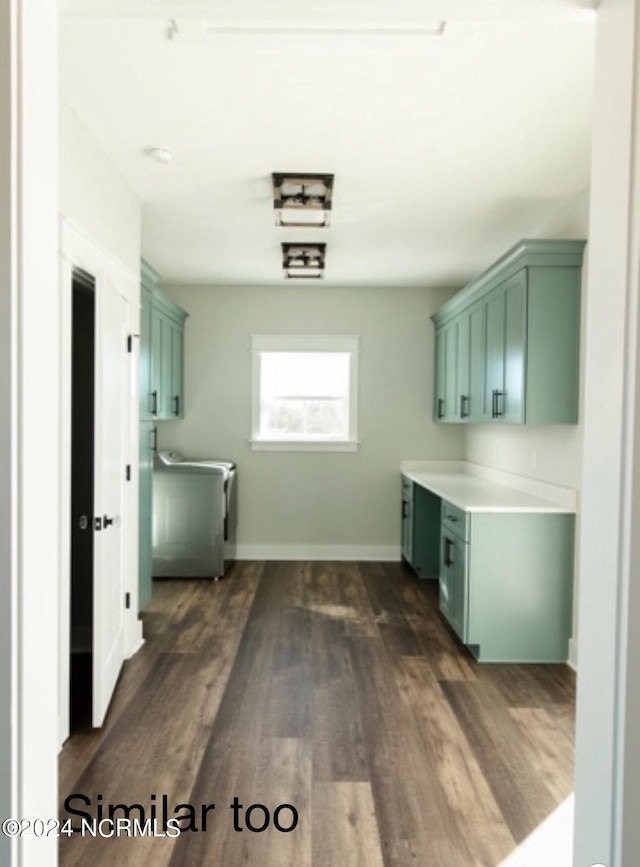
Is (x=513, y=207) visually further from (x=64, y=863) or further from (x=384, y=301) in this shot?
(x=64, y=863)

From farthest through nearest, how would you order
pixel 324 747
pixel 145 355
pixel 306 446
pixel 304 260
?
1. pixel 306 446
2. pixel 304 260
3. pixel 145 355
4. pixel 324 747

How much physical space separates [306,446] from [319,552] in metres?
1.06

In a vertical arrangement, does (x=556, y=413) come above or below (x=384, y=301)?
below

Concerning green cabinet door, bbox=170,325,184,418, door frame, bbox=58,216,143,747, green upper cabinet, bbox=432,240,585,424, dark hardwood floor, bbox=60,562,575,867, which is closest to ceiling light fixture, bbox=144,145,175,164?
door frame, bbox=58,216,143,747

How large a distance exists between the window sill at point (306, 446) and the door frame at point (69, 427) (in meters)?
2.42

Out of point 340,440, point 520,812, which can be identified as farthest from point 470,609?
point 340,440

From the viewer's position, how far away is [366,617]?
4.10 meters

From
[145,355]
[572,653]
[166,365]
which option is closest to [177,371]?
[166,365]

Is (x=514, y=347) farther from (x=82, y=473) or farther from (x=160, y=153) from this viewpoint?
(x=82, y=473)

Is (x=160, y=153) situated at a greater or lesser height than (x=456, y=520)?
greater

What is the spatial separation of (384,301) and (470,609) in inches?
131

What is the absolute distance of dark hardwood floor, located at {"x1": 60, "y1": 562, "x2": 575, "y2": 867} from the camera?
189cm

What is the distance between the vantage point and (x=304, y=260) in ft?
14.9

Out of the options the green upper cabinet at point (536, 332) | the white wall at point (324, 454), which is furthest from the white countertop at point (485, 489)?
the green upper cabinet at point (536, 332)
